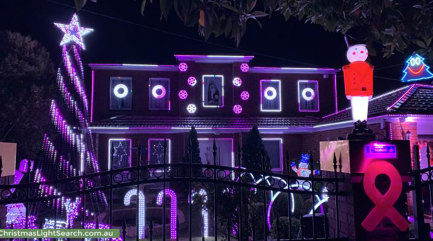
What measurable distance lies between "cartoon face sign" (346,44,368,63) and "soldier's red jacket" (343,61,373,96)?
0.22ft

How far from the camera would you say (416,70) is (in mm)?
14125

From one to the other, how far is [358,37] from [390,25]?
531 mm

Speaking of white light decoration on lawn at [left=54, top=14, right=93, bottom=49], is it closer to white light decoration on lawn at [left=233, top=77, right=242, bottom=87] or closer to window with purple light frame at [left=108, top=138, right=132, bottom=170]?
window with purple light frame at [left=108, top=138, right=132, bottom=170]

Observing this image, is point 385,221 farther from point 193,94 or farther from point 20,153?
point 20,153

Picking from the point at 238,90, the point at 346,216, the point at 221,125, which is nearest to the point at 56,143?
the point at 221,125

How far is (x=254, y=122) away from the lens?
1948 cm

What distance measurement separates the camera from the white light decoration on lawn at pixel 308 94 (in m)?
21.9

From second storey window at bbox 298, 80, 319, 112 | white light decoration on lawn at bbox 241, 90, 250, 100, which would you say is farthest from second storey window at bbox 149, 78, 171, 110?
second storey window at bbox 298, 80, 319, 112

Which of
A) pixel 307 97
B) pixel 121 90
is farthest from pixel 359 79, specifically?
pixel 121 90

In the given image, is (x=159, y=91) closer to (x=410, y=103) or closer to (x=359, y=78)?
(x=410, y=103)

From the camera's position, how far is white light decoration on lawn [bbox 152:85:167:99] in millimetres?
20781

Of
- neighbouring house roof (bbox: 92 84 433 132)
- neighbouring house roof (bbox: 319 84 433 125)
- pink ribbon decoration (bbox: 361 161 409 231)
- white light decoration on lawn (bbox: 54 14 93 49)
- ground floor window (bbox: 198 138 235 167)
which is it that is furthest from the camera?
ground floor window (bbox: 198 138 235 167)

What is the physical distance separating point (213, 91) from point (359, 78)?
1601cm

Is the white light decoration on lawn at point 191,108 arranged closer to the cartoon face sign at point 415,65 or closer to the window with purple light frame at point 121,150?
the window with purple light frame at point 121,150
